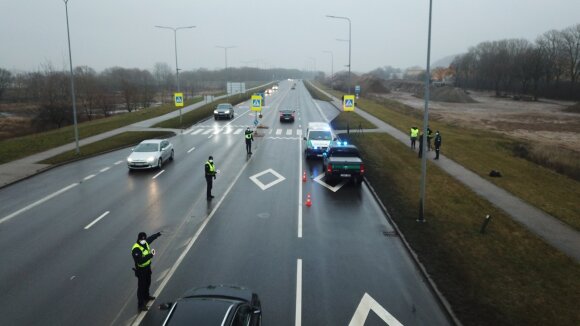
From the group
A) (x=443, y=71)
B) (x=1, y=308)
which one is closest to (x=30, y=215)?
(x=1, y=308)

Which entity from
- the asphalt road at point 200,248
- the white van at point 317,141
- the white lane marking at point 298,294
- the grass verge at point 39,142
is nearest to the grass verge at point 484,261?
the asphalt road at point 200,248

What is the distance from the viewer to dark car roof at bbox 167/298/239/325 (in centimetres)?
639

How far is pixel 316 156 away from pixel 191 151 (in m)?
8.70

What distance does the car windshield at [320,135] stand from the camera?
26.2 metres

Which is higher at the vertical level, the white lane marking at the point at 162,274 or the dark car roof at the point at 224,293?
the dark car roof at the point at 224,293

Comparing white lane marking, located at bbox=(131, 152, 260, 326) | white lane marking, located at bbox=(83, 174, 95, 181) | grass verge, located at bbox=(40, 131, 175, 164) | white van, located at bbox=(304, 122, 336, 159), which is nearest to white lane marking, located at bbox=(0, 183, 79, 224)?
white lane marking, located at bbox=(83, 174, 95, 181)

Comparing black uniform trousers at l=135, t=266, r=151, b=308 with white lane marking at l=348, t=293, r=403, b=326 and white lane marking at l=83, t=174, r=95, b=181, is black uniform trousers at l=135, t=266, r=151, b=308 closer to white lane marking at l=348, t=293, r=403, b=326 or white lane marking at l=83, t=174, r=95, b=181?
white lane marking at l=348, t=293, r=403, b=326

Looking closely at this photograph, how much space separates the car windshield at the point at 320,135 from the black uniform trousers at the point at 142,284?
18004 millimetres

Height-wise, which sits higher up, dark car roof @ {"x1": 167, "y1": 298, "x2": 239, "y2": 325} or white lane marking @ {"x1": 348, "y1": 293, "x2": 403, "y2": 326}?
dark car roof @ {"x1": 167, "y1": 298, "x2": 239, "y2": 325}

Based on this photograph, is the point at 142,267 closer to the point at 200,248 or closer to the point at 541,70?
the point at 200,248

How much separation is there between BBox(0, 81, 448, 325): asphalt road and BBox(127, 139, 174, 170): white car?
52 cm

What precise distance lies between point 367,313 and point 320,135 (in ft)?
59.6

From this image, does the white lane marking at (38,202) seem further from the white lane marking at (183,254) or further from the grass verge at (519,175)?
the grass verge at (519,175)

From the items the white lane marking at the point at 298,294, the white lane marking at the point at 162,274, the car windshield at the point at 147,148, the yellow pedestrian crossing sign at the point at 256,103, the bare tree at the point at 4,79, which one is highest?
the bare tree at the point at 4,79
